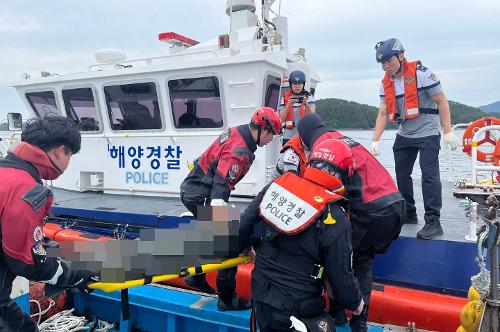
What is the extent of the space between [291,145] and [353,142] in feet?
2.12

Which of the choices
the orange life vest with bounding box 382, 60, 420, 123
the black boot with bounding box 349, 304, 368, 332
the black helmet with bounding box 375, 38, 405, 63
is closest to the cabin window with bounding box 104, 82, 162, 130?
the black helmet with bounding box 375, 38, 405, 63

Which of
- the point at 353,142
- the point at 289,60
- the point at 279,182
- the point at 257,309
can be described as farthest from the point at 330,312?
the point at 289,60

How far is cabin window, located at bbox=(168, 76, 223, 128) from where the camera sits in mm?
4559

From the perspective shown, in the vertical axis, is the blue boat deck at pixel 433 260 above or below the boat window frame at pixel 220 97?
below

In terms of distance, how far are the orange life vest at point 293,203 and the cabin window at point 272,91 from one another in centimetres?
254

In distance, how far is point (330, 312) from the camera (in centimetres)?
241

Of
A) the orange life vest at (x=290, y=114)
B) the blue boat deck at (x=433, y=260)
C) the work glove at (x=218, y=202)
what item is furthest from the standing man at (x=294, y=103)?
the work glove at (x=218, y=202)

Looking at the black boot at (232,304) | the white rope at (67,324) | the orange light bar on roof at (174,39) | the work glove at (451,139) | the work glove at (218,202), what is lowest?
the white rope at (67,324)

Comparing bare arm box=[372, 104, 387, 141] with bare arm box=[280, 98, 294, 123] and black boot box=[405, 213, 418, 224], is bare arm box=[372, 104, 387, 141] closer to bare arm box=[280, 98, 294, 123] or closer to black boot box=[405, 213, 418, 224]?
black boot box=[405, 213, 418, 224]

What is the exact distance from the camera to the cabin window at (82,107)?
5.28m

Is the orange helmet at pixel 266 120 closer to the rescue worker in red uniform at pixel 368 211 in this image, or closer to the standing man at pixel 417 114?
the rescue worker in red uniform at pixel 368 211

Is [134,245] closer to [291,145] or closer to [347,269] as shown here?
[347,269]

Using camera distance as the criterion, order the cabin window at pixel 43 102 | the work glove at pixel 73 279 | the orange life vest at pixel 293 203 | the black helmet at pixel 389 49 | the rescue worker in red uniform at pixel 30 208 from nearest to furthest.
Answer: the rescue worker in red uniform at pixel 30 208 → the orange life vest at pixel 293 203 → the work glove at pixel 73 279 → the black helmet at pixel 389 49 → the cabin window at pixel 43 102

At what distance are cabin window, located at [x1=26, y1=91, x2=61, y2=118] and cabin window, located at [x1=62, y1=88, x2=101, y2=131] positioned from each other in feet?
0.83
